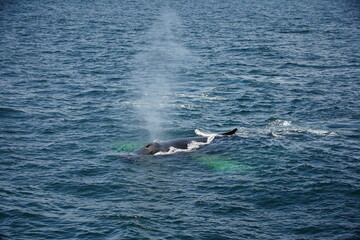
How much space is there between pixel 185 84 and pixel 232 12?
252ft

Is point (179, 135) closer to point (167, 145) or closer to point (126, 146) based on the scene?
point (126, 146)

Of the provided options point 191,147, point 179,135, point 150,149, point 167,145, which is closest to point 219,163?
point 191,147

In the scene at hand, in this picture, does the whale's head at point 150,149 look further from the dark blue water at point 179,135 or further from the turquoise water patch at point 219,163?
the turquoise water patch at point 219,163

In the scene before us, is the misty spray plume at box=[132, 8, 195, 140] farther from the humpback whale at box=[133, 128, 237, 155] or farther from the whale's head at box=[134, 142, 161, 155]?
the whale's head at box=[134, 142, 161, 155]

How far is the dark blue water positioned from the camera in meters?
22.2

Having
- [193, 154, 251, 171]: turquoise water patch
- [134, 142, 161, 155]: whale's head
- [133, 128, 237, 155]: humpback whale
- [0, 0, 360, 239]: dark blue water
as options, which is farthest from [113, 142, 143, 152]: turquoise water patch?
[193, 154, 251, 171]: turquoise water patch

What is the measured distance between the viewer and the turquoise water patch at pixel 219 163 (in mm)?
27875

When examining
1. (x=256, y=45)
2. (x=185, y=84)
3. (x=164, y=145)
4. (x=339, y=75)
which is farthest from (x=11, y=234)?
(x=256, y=45)

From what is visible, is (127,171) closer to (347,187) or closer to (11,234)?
(11,234)

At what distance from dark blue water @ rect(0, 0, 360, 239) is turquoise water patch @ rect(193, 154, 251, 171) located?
0.40 feet

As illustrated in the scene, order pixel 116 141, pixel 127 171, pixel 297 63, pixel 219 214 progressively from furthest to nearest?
pixel 297 63
pixel 116 141
pixel 127 171
pixel 219 214

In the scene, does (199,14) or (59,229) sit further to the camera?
(199,14)

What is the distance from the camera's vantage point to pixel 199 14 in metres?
118

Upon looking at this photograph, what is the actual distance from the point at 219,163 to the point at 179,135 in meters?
6.81
